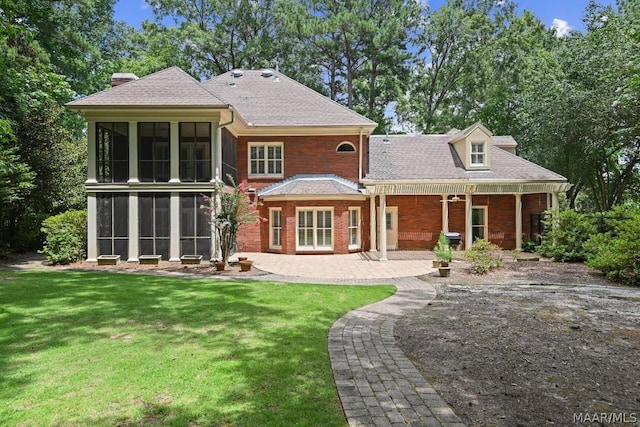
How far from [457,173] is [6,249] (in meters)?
20.9

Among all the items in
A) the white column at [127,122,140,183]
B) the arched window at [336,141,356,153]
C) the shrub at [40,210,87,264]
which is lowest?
the shrub at [40,210,87,264]

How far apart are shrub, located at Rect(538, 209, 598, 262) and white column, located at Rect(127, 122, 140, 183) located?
17.2 metres

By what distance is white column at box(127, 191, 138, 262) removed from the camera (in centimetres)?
1538

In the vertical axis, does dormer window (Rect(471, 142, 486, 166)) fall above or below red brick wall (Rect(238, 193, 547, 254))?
above

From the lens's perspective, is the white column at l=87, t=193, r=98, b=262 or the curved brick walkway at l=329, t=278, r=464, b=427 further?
the white column at l=87, t=193, r=98, b=262

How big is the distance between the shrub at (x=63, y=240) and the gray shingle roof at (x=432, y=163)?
509 inches

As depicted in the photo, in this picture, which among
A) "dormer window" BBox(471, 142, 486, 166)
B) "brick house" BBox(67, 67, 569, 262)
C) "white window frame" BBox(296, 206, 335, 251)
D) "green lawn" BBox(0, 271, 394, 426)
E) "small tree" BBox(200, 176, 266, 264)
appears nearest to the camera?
"green lawn" BBox(0, 271, 394, 426)

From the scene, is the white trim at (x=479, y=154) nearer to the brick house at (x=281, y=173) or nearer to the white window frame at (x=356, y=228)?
the brick house at (x=281, y=173)

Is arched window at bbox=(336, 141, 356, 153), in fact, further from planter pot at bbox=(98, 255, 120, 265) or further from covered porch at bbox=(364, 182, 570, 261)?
planter pot at bbox=(98, 255, 120, 265)

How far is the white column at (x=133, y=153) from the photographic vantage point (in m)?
15.5

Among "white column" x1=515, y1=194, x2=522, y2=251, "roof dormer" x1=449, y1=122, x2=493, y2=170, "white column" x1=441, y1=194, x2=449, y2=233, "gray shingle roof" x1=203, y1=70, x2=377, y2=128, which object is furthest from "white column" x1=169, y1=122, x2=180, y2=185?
"white column" x1=515, y1=194, x2=522, y2=251

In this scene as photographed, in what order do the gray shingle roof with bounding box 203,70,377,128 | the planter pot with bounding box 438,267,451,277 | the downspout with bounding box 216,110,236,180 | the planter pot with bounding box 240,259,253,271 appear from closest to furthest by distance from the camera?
1. the planter pot with bounding box 438,267,451,277
2. the planter pot with bounding box 240,259,253,271
3. the downspout with bounding box 216,110,236,180
4. the gray shingle roof with bounding box 203,70,377,128

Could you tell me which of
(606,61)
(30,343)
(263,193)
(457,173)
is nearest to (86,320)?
(30,343)

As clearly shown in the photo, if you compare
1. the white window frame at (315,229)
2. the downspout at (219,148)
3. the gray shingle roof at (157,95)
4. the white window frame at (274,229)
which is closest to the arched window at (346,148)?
the white window frame at (315,229)
